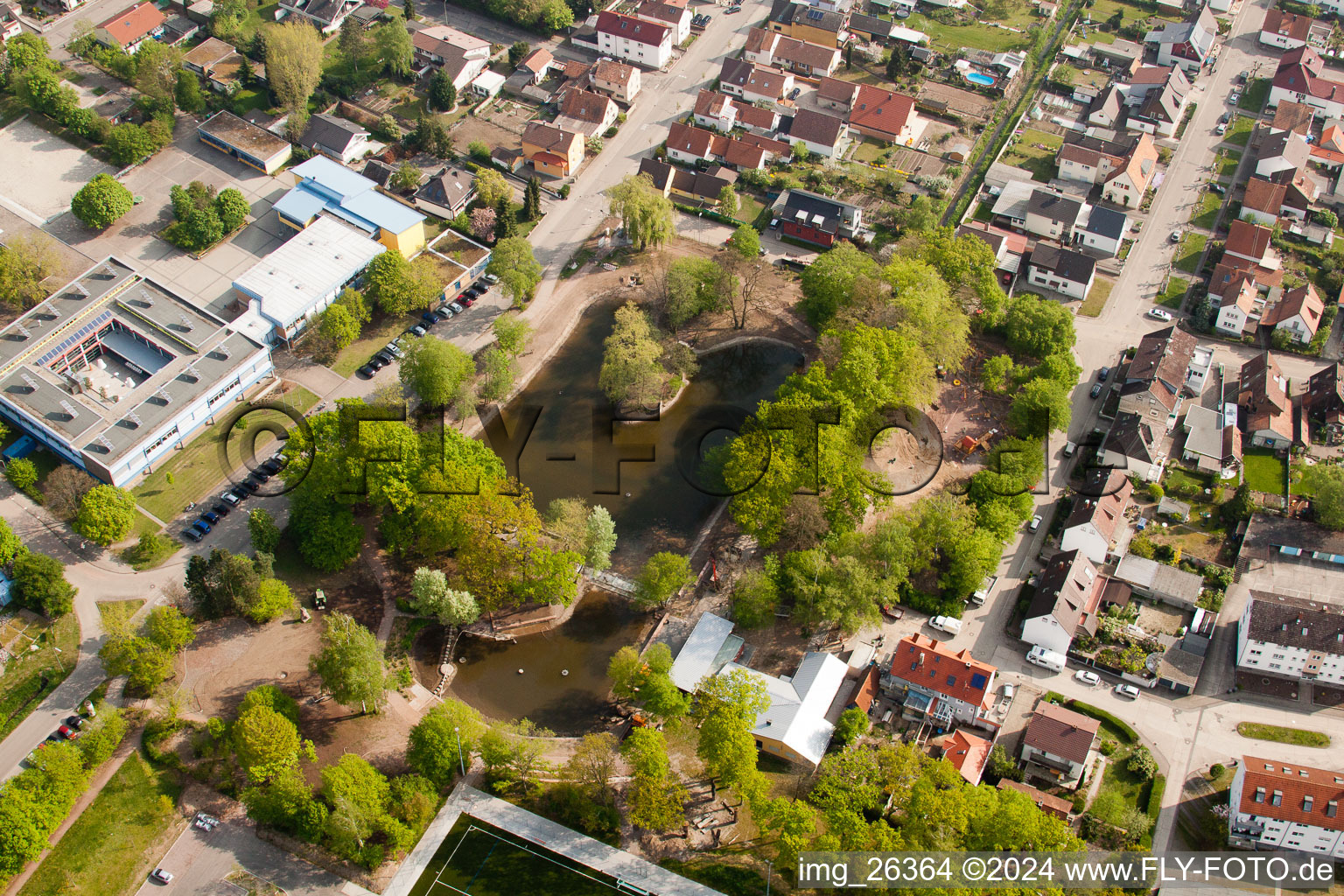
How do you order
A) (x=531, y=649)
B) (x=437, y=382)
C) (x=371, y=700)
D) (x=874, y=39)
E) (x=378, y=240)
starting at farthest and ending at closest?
(x=874, y=39) → (x=378, y=240) → (x=437, y=382) → (x=531, y=649) → (x=371, y=700)

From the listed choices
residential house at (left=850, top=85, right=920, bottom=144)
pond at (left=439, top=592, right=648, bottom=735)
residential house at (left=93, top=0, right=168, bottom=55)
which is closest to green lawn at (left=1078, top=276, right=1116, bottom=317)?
residential house at (left=850, top=85, right=920, bottom=144)

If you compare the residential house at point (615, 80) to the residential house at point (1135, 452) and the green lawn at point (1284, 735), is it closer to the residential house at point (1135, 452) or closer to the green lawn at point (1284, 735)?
the residential house at point (1135, 452)

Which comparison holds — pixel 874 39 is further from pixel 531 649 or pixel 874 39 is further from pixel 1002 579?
pixel 531 649

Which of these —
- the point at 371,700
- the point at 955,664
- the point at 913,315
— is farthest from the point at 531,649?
the point at 913,315

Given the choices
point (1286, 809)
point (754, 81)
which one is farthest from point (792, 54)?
point (1286, 809)

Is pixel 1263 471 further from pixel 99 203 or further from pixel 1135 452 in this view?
pixel 99 203
